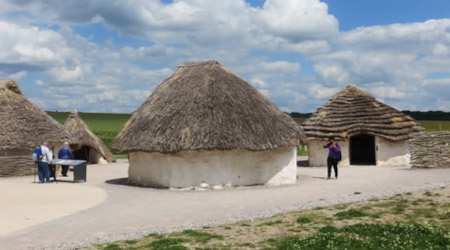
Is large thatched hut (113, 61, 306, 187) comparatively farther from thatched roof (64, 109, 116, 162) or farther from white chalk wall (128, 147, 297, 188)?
thatched roof (64, 109, 116, 162)

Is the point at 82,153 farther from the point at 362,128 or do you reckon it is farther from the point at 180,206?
the point at 180,206

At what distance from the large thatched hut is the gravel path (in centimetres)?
90

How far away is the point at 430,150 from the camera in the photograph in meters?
25.6

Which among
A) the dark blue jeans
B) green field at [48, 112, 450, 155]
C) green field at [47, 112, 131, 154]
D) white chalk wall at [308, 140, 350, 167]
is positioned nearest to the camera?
the dark blue jeans

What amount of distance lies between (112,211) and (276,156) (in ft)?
27.4

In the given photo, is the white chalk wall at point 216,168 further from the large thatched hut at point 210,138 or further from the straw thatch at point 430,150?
the straw thatch at point 430,150

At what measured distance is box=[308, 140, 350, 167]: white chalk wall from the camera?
29.4 m

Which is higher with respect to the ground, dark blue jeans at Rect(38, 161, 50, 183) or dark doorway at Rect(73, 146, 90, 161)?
dark doorway at Rect(73, 146, 90, 161)

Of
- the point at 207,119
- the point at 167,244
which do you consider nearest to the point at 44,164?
the point at 207,119

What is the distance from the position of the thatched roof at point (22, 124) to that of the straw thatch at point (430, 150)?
65.9ft

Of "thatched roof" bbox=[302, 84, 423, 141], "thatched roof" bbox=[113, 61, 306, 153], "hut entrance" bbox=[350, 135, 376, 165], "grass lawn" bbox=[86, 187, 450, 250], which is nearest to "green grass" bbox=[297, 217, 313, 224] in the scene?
"grass lawn" bbox=[86, 187, 450, 250]

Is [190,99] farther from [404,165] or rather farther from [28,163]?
[404,165]

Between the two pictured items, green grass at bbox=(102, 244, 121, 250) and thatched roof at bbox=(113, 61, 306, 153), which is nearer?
green grass at bbox=(102, 244, 121, 250)

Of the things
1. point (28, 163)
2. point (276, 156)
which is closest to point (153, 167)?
point (276, 156)
